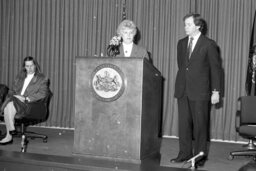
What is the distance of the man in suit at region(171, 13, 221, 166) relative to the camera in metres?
3.56

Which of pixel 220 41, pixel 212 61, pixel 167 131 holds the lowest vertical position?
pixel 167 131

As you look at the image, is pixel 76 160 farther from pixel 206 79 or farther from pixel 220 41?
pixel 220 41

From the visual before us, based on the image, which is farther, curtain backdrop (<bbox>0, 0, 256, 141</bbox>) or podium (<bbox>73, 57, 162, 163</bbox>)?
curtain backdrop (<bbox>0, 0, 256, 141</bbox>)

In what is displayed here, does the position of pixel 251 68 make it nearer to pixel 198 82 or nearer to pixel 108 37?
pixel 198 82

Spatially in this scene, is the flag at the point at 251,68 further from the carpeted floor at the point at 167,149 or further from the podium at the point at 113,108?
the podium at the point at 113,108

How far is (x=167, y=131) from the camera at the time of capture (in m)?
5.81

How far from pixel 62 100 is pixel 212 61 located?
3559 millimetres

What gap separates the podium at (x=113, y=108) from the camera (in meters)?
2.81

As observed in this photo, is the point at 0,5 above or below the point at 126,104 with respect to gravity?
above

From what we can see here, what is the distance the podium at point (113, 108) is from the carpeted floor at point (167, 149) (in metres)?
0.82

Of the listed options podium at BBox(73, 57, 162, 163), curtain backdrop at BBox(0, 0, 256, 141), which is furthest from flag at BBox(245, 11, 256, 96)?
podium at BBox(73, 57, 162, 163)

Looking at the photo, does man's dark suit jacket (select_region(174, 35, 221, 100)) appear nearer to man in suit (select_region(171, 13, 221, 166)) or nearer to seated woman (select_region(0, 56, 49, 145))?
man in suit (select_region(171, 13, 221, 166))

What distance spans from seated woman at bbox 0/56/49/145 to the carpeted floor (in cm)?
29

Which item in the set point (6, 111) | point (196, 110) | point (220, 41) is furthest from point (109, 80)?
point (220, 41)
